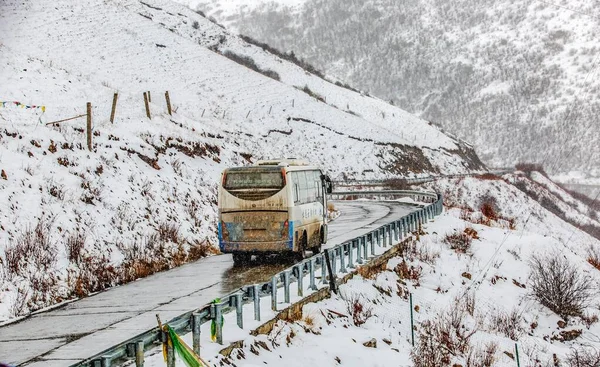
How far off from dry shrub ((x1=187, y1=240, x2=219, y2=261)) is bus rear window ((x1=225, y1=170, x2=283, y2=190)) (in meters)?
3.95

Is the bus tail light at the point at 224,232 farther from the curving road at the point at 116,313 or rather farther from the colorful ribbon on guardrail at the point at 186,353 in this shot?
the colorful ribbon on guardrail at the point at 186,353

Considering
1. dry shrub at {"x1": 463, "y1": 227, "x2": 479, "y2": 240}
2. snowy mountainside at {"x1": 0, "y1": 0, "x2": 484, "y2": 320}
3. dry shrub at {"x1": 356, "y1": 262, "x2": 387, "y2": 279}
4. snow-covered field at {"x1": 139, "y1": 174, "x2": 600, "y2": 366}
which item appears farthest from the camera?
dry shrub at {"x1": 463, "y1": 227, "x2": 479, "y2": 240}

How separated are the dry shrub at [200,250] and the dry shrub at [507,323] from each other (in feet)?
30.1

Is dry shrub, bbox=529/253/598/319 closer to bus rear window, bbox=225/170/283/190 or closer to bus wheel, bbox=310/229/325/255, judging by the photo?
bus wheel, bbox=310/229/325/255

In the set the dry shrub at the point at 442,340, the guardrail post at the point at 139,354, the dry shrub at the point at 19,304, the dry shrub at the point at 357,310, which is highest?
the guardrail post at the point at 139,354

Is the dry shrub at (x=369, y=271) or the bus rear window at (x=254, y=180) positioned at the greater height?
the bus rear window at (x=254, y=180)

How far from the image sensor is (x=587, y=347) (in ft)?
55.6

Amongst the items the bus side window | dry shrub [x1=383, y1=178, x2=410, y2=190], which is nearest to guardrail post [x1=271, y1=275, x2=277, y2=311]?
the bus side window

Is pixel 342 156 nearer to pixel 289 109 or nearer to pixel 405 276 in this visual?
pixel 289 109

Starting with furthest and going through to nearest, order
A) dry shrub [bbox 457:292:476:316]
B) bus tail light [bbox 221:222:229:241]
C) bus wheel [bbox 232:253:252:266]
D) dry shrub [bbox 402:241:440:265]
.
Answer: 1. dry shrub [bbox 402:241:440:265]
2. dry shrub [bbox 457:292:476:316]
3. bus wheel [bbox 232:253:252:266]
4. bus tail light [bbox 221:222:229:241]

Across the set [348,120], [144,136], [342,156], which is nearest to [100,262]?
[144,136]

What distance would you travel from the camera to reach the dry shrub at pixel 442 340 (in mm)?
12898

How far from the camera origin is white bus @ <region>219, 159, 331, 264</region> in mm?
15852

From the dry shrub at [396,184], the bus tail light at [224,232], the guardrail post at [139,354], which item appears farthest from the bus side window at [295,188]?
the dry shrub at [396,184]
